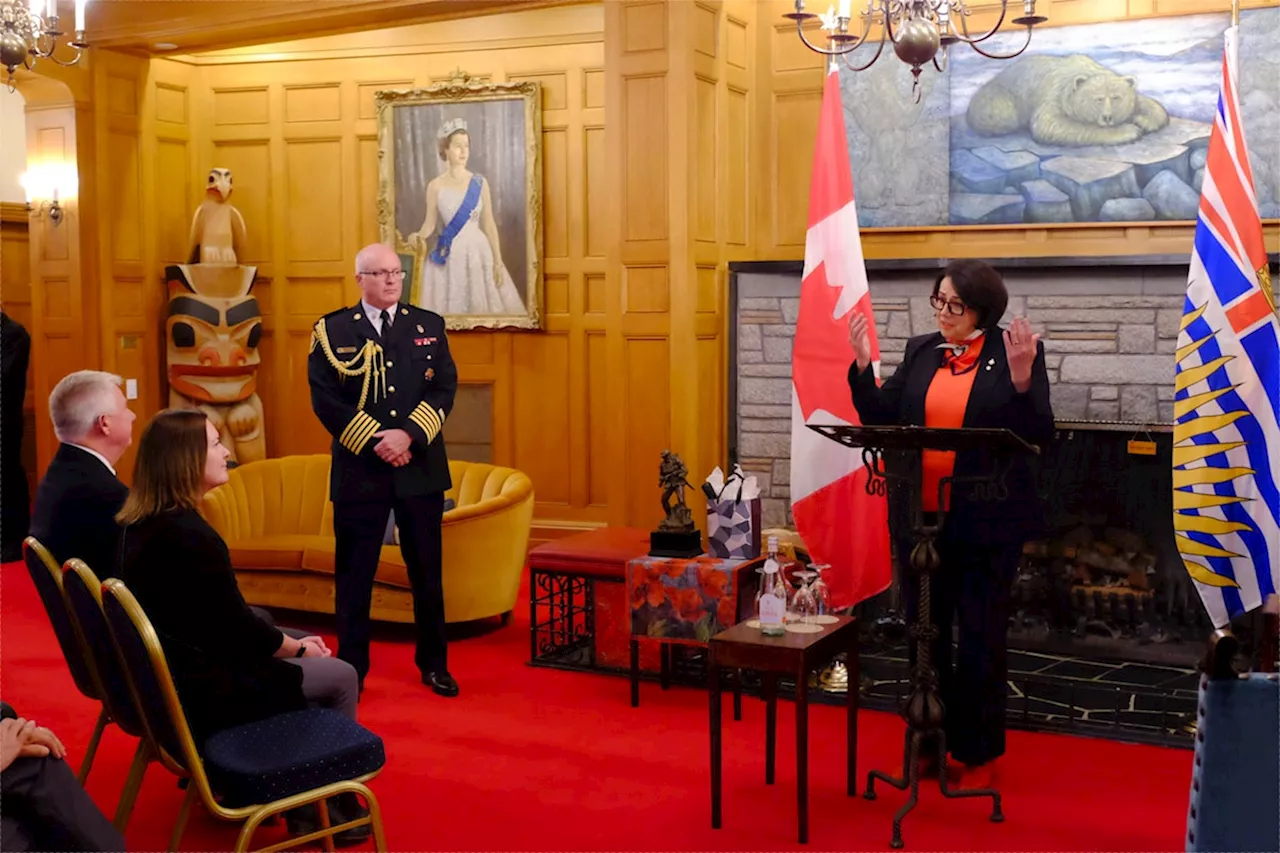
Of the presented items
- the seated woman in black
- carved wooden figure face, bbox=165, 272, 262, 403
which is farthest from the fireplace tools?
carved wooden figure face, bbox=165, 272, 262, 403

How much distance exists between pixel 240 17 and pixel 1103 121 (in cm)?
439

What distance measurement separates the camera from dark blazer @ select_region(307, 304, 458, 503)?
4738 mm

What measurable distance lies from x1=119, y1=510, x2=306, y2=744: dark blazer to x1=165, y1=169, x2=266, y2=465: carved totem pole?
469cm

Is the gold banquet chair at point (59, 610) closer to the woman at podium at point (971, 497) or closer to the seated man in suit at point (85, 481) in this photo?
the seated man in suit at point (85, 481)

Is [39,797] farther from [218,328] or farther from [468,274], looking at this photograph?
[218,328]

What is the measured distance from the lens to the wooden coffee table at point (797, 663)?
3.43m

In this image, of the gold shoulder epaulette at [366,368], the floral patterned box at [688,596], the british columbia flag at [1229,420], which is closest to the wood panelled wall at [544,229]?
the floral patterned box at [688,596]

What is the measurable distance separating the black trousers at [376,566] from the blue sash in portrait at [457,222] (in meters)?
2.92

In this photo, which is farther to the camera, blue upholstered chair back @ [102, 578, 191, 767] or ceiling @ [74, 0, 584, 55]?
ceiling @ [74, 0, 584, 55]

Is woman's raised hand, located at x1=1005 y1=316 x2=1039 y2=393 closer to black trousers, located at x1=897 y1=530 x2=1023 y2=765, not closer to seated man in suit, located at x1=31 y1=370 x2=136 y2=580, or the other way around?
black trousers, located at x1=897 y1=530 x2=1023 y2=765

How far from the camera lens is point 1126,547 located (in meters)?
5.48

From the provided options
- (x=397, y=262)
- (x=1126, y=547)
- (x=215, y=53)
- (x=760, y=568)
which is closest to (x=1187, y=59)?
(x=1126, y=547)

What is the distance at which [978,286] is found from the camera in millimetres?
3660

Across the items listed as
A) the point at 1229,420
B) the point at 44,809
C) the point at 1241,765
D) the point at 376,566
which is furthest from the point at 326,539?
the point at 1241,765
